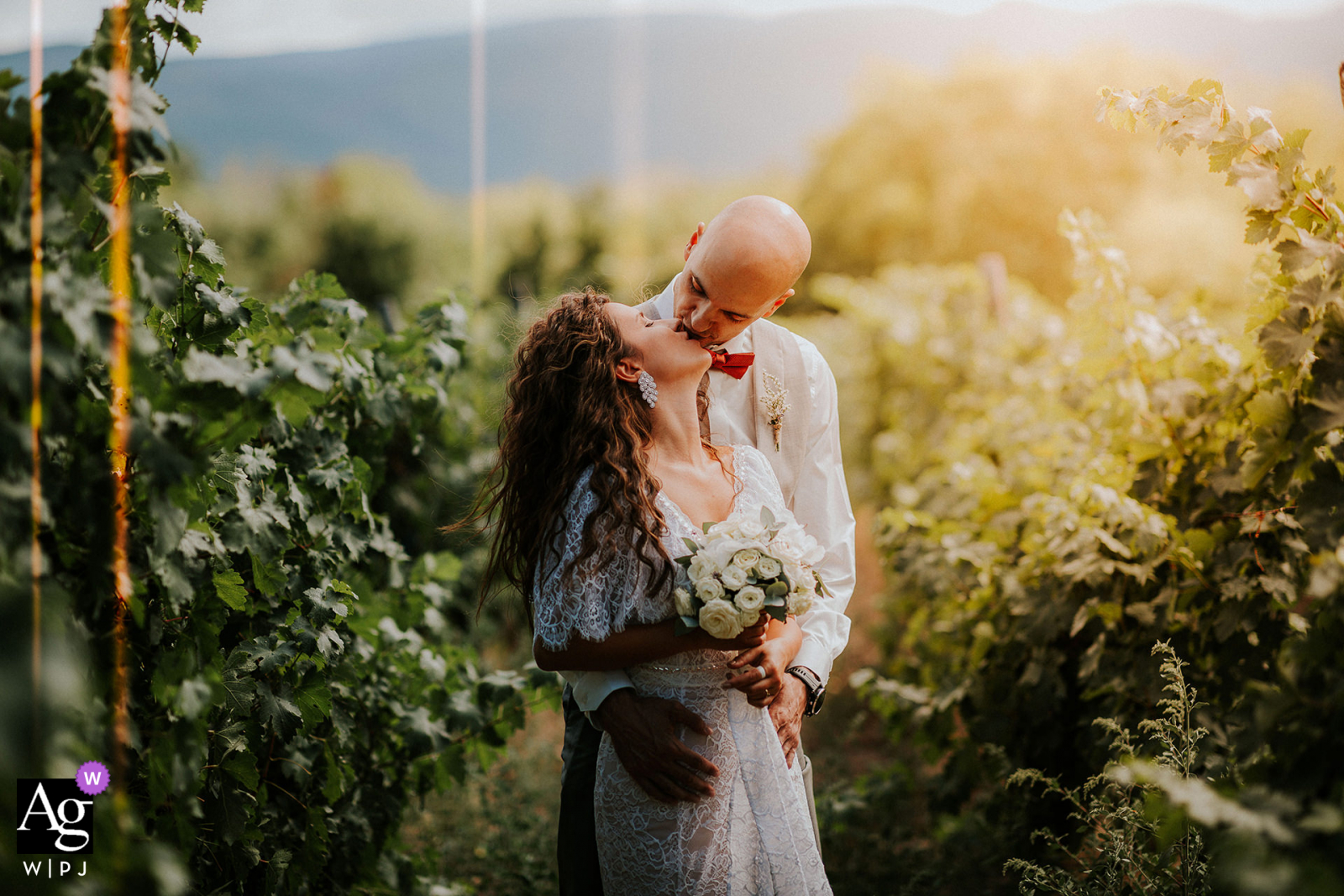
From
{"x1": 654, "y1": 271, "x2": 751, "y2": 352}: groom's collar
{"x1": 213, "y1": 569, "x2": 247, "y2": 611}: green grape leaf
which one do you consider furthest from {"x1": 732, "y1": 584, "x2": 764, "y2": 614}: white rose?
{"x1": 213, "y1": 569, "x2": 247, "y2": 611}: green grape leaf

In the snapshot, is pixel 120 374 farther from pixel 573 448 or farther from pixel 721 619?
pixel 721 619

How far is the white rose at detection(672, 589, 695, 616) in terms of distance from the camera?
1.87 meters

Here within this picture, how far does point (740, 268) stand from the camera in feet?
6.79

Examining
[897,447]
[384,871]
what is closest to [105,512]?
[384,871]

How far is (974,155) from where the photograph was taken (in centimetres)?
2641

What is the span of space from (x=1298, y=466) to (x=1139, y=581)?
986mm

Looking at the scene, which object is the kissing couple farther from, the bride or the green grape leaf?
the green grape leaf

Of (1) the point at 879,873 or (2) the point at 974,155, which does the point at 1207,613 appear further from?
(2) the point at 974,155

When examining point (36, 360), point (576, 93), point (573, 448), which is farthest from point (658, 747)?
point (576, 93)

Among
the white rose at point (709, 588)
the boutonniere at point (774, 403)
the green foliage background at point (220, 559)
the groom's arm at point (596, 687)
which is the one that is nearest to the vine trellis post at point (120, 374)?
A: the green foliage background at point (220, 559)

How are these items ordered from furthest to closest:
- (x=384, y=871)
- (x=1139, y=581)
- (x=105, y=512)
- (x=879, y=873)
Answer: (x=879, y=873)
(x=384, y=871)
(x=1139, y=581)
(x=105, y=512)

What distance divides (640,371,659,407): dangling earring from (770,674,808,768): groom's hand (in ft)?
2.63

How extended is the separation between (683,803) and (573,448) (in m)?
0.85

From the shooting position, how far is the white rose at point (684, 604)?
187cm
